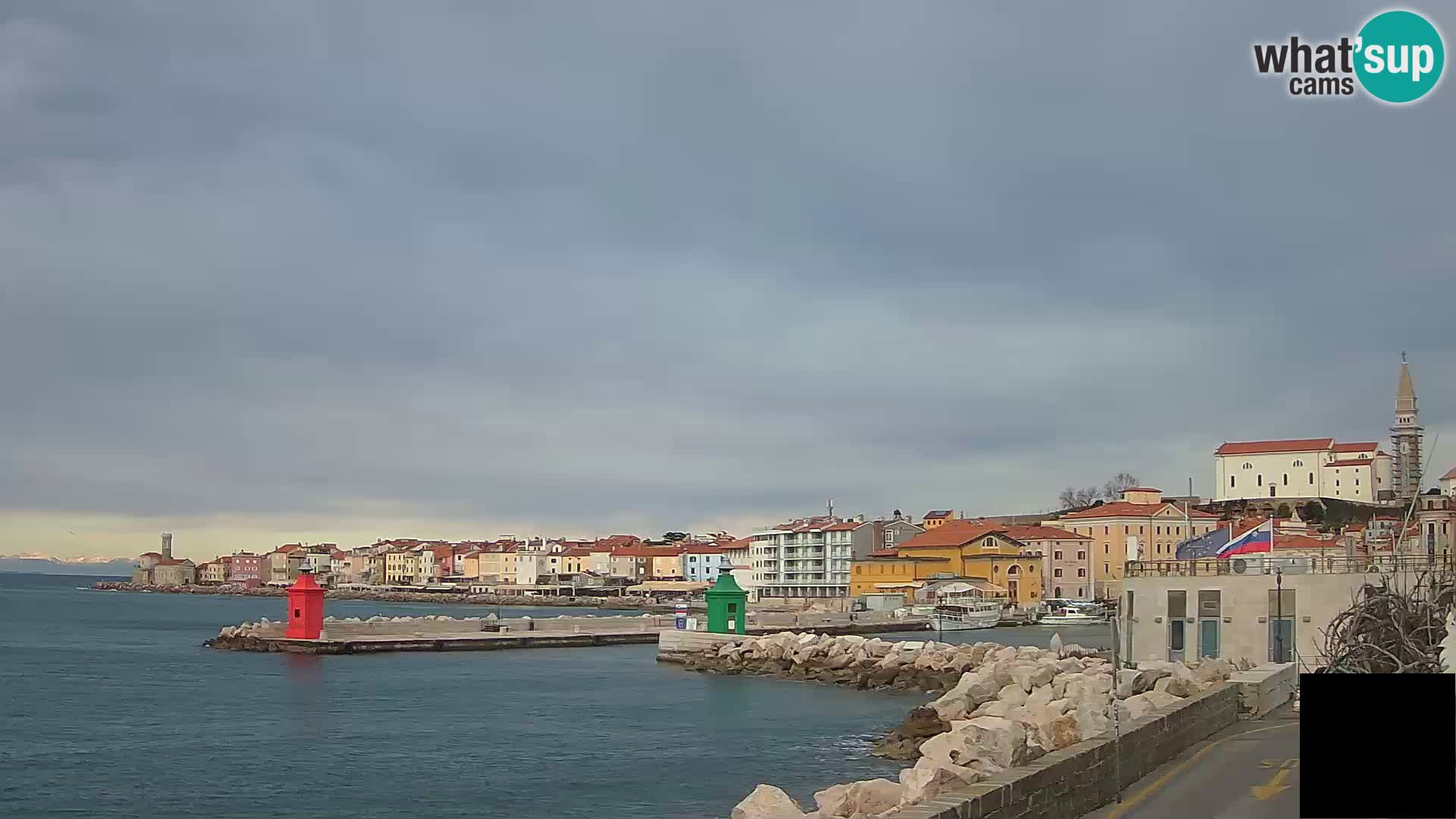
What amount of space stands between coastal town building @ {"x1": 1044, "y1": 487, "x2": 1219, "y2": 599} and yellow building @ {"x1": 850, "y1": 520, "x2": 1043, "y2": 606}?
19.9ft

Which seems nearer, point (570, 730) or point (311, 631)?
point (570, 730)

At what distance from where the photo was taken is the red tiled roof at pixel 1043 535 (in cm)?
11225

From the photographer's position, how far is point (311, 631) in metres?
60.8

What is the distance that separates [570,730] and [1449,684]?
1120 inches

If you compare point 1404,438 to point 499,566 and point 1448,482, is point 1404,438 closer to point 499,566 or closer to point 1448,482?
point 1448,482

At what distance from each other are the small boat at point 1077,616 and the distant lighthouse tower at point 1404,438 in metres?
37.8

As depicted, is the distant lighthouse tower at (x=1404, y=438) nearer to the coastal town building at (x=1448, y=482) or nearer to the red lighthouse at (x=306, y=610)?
the coastal town building at (x=1448, y=482)

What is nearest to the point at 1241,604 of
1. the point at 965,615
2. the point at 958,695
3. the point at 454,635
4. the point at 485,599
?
the point at 958,695

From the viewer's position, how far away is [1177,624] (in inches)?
1264

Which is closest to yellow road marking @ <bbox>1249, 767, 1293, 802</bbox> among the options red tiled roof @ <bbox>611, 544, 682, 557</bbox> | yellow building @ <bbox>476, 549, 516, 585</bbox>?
red tiled roof @ <bbox>611, 544, 682, 557</bbox>

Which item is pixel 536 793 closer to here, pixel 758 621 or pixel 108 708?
pixel 108 708

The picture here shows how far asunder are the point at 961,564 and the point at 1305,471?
5053 cm

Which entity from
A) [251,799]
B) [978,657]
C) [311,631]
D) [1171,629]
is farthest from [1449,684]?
[311,631]

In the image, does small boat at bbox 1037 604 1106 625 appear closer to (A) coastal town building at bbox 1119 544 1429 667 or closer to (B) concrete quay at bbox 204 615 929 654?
(B) concrete quay at bbox 204 615 929 654
